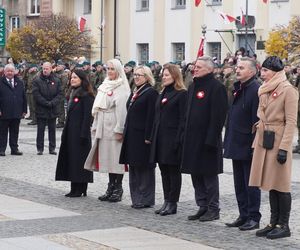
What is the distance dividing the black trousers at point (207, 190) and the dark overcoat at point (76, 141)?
2.28m

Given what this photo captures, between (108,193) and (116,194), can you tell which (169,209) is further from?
(108,193)

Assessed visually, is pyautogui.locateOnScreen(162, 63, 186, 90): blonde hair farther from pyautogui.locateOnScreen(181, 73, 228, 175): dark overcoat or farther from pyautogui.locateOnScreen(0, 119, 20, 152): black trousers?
pyautogui.locateOnScreen(0, 119, 20, 152): black trousers

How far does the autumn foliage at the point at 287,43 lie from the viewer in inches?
1078

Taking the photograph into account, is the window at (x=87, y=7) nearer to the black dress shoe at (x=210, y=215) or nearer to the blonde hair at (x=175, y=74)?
the blonde hair at (x=175, y=74)

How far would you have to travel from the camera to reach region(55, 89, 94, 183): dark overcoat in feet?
39.5

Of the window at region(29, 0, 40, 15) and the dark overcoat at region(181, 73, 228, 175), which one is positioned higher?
the window at region(29, 0, 40, 15)

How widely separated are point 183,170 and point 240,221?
959 mm

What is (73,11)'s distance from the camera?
162ft

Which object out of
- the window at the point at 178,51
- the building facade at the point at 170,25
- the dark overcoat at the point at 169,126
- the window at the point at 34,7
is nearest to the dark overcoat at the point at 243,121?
the dark overcoat at the point at 169,126

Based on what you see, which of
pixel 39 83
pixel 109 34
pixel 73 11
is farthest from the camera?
pixel 73 11

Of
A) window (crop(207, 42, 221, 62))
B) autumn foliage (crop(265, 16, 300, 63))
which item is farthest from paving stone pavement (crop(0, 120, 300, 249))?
window (crop(207, 42, 221, 62))

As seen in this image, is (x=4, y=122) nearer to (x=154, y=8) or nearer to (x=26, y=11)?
(x=154, y=8)

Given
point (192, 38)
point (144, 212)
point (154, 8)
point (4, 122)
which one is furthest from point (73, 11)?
point (144, 212)

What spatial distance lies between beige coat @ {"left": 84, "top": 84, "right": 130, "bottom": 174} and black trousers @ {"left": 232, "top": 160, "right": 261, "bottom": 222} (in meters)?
2.28
